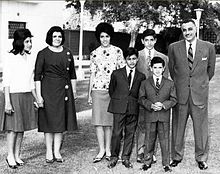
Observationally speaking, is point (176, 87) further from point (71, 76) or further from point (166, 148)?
point (71, 76)

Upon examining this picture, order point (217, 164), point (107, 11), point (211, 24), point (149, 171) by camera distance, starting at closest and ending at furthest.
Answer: point (149, 171) → point (217, 164) → point (107, 11) → point (211, 24)

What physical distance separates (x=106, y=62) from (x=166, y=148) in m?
1.40

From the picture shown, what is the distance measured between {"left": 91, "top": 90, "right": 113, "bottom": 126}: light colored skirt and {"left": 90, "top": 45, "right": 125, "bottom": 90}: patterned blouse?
0.34 feet

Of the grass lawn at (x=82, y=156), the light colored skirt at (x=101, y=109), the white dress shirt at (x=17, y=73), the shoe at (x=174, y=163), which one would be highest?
the white dress shirt at (x=17, y=73)

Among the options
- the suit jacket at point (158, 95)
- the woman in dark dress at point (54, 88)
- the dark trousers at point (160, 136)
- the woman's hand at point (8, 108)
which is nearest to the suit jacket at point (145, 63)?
the suit jacket at point (158, 95)

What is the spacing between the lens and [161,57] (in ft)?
18.7

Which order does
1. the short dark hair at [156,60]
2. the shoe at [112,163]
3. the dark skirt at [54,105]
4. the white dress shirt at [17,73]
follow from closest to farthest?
the short dark hair at [156,60] → the white dress shirt at [17,73] → the shoe at [112,163] → the dark skirt at [54,105]

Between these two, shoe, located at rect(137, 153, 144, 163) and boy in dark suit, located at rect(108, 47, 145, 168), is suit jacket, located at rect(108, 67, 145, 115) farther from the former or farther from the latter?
shoe, located at rect(137, 153, 144, 163)

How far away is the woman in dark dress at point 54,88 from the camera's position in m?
5.65

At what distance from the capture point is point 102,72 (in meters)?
5.86

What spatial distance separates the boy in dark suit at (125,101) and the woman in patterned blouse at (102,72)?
24 cm

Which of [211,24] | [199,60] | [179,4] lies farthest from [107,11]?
[199,60]

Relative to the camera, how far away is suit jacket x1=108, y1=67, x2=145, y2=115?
5543 millimetres

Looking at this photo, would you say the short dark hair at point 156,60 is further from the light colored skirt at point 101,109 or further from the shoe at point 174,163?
the shoe at point 174,163
